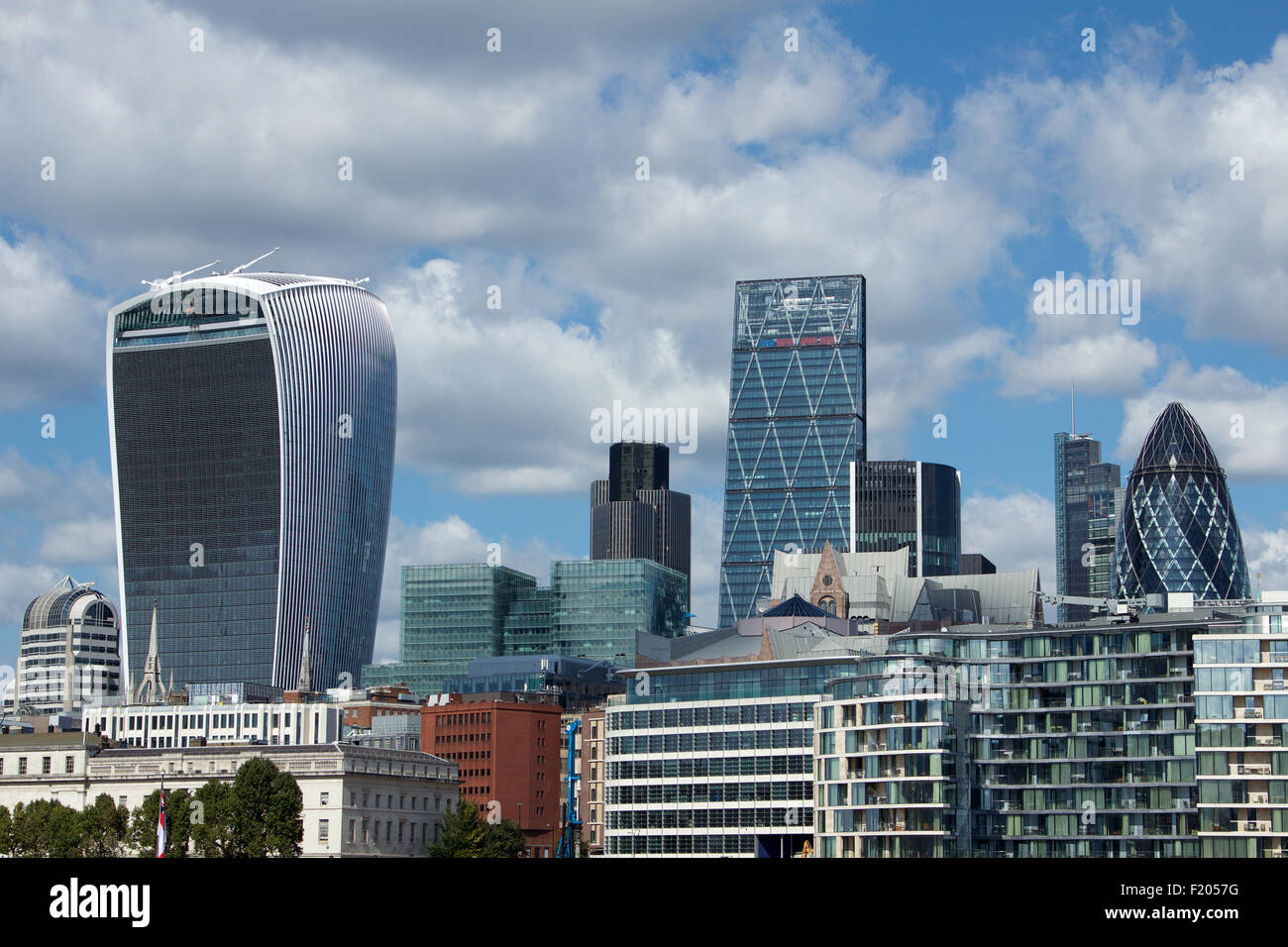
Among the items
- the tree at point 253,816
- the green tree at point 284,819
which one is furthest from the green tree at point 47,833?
the green tree at point 284,819

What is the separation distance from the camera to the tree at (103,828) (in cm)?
17500

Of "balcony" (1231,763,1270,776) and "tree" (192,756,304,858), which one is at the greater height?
"balcony" (1231,763,1270,776)

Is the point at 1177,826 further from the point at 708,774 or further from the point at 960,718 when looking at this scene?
the point at 708,774

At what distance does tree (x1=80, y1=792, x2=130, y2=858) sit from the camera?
574 ft

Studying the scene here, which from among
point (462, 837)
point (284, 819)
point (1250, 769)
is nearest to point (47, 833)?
point (284, 819)

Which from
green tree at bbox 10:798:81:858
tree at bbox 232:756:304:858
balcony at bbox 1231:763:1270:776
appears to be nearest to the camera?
balcony at bbox 1231:763:1270:776

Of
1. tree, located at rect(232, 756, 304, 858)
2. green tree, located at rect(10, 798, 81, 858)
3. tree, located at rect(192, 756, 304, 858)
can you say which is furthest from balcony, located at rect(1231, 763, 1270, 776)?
green tree, located at rect(10, 798, 81, 858)

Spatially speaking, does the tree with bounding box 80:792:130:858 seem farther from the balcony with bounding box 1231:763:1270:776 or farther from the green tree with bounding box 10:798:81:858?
the balcony with bounding box 1231:763:1270:776

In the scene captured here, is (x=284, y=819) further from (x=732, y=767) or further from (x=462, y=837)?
(x=732, y=767)

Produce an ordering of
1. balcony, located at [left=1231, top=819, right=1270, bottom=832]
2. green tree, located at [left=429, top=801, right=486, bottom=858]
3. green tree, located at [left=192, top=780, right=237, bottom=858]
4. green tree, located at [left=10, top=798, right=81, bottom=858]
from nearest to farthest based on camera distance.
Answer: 1. balcony, located at [left=1231, top=819, right=1270, bottom=832]
2. green tree, located at [left=192, top=780, right=237, bottom=858]
3. green tree, located at [left=10, top=798, right=81, bottom=858]
4. green tree, located at [left=429, top=801, right=486, bottom=858]

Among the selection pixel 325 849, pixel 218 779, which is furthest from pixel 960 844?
pixel 218 779

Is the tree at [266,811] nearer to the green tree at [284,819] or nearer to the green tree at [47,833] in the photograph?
the green tree at [284,819]
